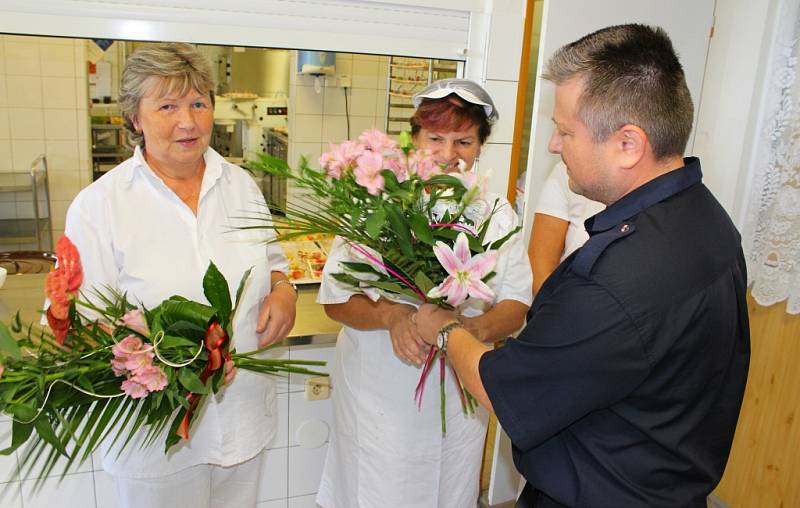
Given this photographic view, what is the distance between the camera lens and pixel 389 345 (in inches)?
68.9

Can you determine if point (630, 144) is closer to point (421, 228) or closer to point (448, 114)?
point (421, 228)

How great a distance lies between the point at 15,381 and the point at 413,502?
1036 millimetres

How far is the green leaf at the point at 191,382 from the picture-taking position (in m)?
1.33

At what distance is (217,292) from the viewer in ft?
4.76

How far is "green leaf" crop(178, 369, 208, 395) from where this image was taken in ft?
4.37

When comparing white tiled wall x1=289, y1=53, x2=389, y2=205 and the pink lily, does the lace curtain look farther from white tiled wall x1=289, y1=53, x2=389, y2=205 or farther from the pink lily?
white tiled wall x1=289, y1=53, x2=389, y2=205

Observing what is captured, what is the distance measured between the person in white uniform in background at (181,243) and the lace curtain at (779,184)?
1753mm

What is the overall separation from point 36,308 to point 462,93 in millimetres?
1529

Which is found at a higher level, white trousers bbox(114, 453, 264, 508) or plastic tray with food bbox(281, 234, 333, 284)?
plastic tray with food bbox(281, 234, 333, 284)

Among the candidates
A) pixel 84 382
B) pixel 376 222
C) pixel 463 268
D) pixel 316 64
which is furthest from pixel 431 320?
pixel 316 64

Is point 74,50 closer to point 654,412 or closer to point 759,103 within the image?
point 759,103

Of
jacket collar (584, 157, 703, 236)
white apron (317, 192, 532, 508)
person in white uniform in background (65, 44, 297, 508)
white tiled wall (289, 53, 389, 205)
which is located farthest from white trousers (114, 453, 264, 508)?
white tiled wall (289, 53, 389, 205)

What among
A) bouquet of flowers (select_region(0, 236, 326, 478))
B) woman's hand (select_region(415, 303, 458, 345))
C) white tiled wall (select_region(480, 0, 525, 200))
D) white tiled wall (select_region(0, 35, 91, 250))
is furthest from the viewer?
white tiled wall (select_region(0, 35, 91, 250))

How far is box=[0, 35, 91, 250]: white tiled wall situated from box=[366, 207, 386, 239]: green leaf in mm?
3689
